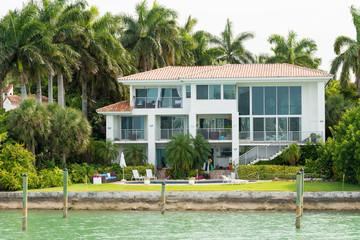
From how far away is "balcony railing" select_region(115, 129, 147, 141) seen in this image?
46875mm

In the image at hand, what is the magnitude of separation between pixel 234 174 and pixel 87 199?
34.2ft

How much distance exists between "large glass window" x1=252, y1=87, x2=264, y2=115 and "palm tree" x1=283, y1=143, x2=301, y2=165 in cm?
482

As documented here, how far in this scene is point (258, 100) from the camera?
46.4m

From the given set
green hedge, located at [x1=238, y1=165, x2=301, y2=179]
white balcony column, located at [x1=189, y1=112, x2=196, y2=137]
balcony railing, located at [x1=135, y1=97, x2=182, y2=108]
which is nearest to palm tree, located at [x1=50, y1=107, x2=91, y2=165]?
balcony railing, located at [x1=135, y1=97, x2=182, y2=108]

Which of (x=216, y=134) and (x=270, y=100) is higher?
(x=270, y=100)

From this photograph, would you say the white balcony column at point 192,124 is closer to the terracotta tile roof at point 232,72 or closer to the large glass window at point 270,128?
the terracotta tile roof at point 232,72

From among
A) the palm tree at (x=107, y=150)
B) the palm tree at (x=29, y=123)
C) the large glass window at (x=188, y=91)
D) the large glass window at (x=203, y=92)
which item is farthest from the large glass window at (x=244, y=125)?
the palm tree at (x=29, y=123)

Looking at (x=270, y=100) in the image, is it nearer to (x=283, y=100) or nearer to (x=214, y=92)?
(x=283, y=100)

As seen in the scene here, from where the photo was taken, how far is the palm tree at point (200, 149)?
43469mm

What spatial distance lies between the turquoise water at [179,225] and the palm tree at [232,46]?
1321 inches

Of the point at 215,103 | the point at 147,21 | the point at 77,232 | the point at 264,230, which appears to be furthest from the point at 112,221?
the point at 147,21

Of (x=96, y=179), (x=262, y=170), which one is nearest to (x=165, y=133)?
(x=96, y=179)

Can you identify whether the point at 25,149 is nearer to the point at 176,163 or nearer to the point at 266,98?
the point at 176,163

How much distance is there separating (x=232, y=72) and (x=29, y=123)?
16.5 meters
